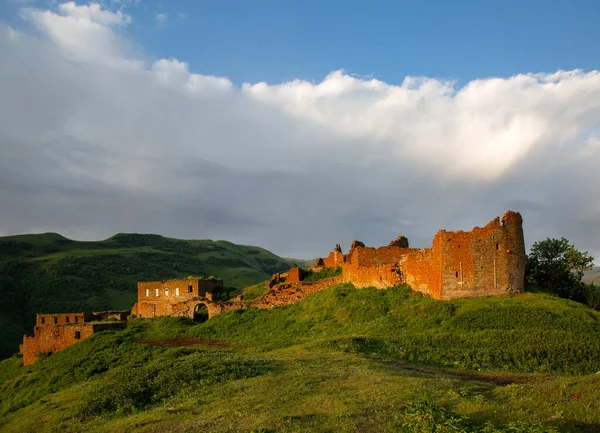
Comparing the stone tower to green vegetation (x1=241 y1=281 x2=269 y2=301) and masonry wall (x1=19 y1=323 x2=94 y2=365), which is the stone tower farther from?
masonry wall (x1=19 y1=323 x2=94 y2=365)

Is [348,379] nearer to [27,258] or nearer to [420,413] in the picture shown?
[420,413]

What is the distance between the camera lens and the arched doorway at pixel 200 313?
1582 inches

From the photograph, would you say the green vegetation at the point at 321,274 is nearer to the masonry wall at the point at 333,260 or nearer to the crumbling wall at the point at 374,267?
the masonry wall at the point at 333,260

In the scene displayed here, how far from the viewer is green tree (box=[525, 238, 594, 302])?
99.5ft

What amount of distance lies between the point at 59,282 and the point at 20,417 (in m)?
66.4

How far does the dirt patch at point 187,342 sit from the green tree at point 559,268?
63.5ft

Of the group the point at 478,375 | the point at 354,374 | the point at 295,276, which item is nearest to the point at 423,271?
the point at 478,375

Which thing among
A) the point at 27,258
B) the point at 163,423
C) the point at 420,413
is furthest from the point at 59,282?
the point at 420,413

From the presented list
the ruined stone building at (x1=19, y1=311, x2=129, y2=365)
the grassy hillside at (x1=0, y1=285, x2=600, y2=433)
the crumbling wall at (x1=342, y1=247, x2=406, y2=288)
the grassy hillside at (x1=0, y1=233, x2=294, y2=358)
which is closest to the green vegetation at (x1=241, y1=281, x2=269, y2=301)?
the grassy hillside at (x1=0, y1=285, x2=600, y2=433)

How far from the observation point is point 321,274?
40.2 metres

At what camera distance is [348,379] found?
572 inches

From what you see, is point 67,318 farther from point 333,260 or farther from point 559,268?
point 559,268

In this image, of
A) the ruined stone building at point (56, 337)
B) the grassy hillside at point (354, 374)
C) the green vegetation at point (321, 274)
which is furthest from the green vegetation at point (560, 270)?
the ruined stone building at point (56, 337)

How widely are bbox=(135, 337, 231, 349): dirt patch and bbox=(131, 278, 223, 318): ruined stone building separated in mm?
6576
